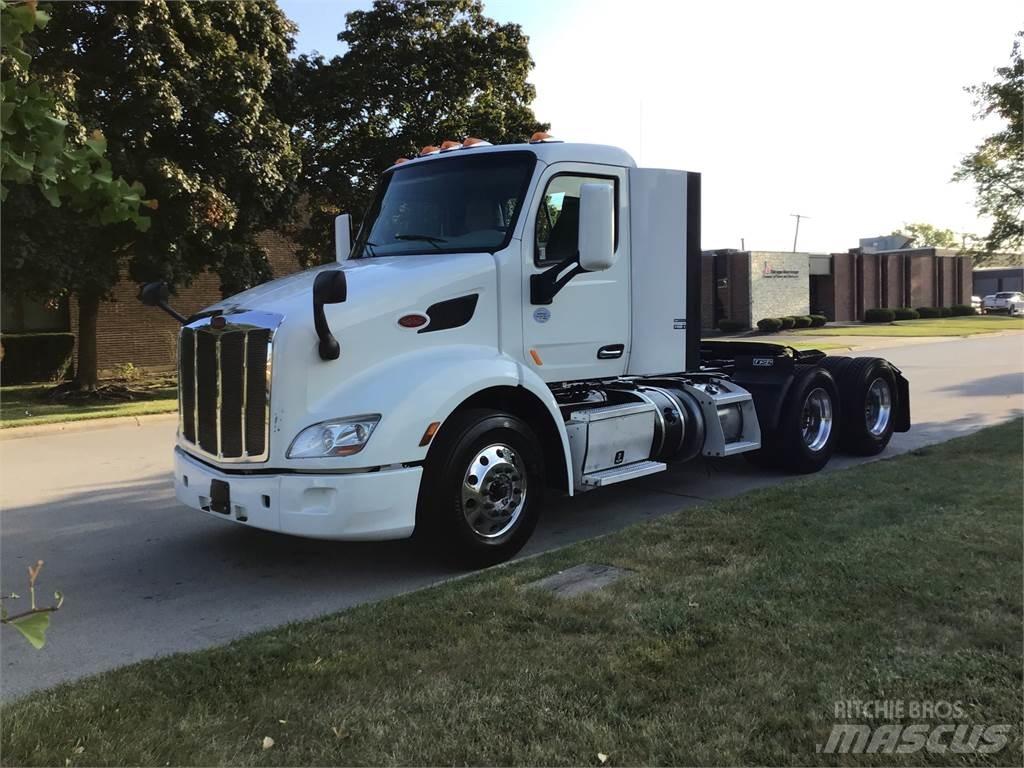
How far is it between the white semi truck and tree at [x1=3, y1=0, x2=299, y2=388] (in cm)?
865

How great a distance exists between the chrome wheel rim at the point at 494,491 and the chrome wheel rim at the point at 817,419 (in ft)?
13.1

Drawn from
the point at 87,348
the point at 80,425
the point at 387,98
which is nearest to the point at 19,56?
the point at 80,425

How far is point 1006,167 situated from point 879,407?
794 inches

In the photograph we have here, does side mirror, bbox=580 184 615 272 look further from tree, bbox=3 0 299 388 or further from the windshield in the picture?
tree, bbox=3 0 299 388

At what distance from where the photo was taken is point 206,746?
122 inches

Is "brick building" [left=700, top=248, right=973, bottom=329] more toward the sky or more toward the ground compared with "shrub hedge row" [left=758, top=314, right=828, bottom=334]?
more toward the sky

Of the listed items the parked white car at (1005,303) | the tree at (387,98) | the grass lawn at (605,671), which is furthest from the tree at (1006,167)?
the parked white car at (1005,303)

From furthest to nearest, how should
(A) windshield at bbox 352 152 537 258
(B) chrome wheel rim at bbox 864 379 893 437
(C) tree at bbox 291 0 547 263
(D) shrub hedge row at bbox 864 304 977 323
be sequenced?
(D) shrub hedge row at bbox 864 304 977 323
(C) tree at bbox 291 0 547 263
(B) chrome wheel rim at bbox 864 379 893 437
(A) windshield at bbox 352 152 537 258

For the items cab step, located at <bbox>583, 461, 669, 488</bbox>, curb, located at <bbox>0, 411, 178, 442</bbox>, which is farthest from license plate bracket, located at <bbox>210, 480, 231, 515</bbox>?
curb, located at <bbox>0, 411, 178, 442</bbox>

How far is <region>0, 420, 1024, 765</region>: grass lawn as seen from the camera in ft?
10.0

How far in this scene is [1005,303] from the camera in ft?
207

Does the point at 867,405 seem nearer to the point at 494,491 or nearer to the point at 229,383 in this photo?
the point at 494,491

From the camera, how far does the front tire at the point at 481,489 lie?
207 inches

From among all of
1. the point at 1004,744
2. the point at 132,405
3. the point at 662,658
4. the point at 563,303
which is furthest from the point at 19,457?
the point at 1004,744
